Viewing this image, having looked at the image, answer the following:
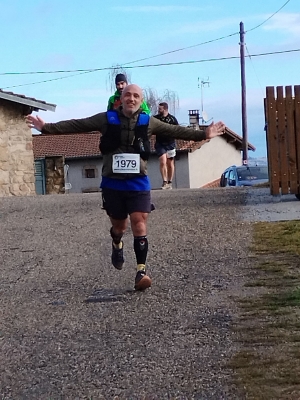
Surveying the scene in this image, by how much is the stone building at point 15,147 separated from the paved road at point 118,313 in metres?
11.3

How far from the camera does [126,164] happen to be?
6.94 meters

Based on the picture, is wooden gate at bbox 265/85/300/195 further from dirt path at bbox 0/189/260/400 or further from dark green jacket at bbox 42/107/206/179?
dark green jacket at bbox 42/107/206/179

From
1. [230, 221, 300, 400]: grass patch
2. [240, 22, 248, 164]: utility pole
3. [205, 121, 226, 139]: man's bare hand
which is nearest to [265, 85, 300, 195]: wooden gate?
[230, 221, 300, 400]: grass patch

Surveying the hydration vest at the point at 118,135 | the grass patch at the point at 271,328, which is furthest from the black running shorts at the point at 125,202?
the grass patch at the point at 271,328

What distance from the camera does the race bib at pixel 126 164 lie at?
695 cm

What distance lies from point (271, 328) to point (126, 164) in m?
2.19

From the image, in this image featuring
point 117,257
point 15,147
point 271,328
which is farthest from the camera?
point 15,147

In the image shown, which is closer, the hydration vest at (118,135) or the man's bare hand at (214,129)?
the hydration vest at (118,135)

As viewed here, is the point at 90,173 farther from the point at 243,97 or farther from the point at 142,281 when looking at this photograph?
the point at 142,281

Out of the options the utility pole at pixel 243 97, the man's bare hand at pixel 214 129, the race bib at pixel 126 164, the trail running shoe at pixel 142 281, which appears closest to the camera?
the trail running shoe at pixel 142 281

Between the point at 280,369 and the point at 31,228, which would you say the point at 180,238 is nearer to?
the point at 31,228

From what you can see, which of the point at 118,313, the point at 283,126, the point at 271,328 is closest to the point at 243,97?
the point at 283,126

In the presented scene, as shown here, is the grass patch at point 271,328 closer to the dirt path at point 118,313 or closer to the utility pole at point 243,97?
the dirt path at point 118,313

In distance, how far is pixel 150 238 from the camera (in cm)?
984
